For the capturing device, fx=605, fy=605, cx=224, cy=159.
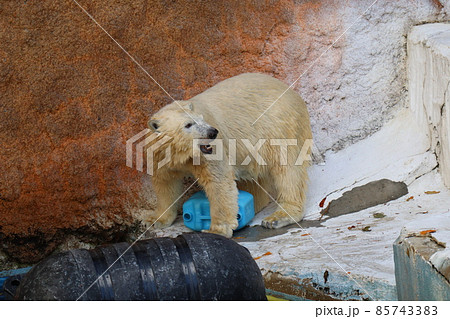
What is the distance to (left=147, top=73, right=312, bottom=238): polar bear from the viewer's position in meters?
4.39

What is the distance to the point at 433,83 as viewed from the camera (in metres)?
4.67

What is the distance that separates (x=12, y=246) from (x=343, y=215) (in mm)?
2632

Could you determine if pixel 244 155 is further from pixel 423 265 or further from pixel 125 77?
pixel 423 265

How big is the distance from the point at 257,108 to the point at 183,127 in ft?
2.96

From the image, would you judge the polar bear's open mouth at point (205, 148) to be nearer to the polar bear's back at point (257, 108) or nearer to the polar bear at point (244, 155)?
the polar bear at point (244, 155)

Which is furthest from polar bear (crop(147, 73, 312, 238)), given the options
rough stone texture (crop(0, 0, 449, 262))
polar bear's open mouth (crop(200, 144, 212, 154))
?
rough stone texture (crop(0, 0, 449, 262))

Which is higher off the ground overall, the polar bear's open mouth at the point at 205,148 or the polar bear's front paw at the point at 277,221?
the polar bear's open mouth at the point at 205,148

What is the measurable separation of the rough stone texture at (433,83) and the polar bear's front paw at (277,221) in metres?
1.21

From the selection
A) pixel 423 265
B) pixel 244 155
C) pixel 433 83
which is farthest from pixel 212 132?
pixel 423 265

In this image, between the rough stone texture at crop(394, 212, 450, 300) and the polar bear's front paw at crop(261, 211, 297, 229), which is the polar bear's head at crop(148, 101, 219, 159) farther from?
the rough stone texture at crop(394, 212, 450, 300)

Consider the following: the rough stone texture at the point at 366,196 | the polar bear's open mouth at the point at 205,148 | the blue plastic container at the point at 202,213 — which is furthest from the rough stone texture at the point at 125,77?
the polar bear's open mouth at the point at 205,148

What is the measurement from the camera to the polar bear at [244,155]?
4.39 metres

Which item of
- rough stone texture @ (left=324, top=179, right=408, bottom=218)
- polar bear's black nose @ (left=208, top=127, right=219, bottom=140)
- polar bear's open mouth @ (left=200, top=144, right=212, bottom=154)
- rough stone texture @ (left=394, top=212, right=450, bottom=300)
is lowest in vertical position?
rough stone texture @ (left=324, top=179, right=408, bottom=218)

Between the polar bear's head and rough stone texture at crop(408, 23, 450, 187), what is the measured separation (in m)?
1.72
